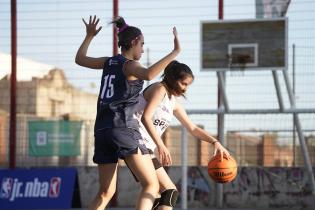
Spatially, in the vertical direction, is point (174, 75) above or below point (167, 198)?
above

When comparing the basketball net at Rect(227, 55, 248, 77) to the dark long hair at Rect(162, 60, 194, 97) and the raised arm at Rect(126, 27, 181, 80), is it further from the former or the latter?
the raised arm at Rect(126, 27, 181, 80)

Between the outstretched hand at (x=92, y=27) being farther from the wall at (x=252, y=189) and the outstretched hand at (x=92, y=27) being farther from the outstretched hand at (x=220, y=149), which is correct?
the wall at (x=252, y=189)

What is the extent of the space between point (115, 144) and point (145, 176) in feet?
1.23

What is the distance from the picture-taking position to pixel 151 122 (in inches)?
271

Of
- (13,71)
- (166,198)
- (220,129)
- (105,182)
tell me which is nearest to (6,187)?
(13,71)

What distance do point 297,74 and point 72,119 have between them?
13.4 ft

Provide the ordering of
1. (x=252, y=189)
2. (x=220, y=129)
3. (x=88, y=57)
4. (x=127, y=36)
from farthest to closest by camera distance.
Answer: (x=252, y=189), (x=220, y=129), (x=88, y=57), (x=127, y=36)

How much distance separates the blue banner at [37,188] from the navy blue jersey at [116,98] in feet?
23.3

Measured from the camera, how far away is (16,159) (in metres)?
14.0

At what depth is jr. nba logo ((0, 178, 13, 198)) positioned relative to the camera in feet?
45.1

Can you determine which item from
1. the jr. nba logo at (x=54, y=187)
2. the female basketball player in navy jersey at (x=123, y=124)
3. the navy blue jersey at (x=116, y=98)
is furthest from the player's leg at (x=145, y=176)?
the jr. nba logo at (x=54, y=187)

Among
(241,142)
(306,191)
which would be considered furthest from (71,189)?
(306,191)

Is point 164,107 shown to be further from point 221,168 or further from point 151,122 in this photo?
point 221,168

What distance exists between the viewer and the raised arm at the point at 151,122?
6828 millimetres
